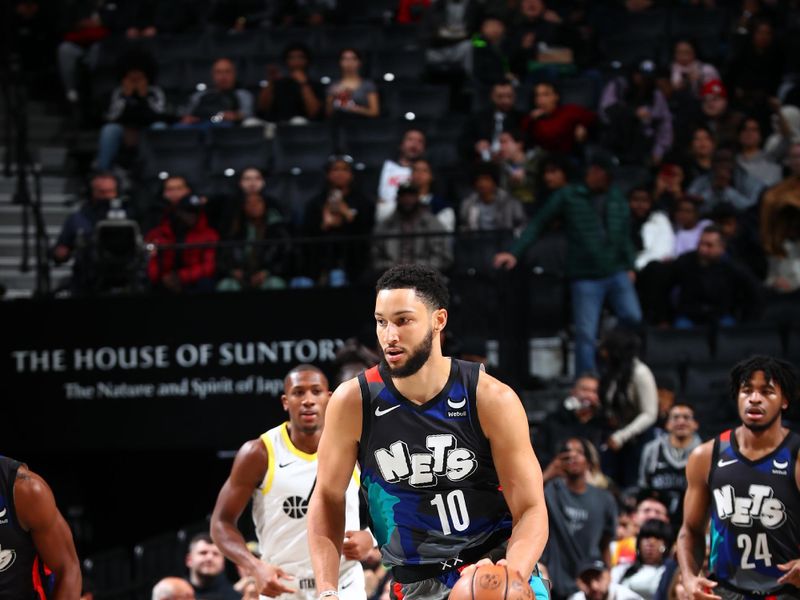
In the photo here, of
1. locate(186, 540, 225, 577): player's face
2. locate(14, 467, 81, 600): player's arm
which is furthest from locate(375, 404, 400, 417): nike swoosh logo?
locate(186, 540, 225, 577): player's face

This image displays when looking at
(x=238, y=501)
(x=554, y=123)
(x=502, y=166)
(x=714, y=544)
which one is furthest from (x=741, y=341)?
(x=238, y=501)

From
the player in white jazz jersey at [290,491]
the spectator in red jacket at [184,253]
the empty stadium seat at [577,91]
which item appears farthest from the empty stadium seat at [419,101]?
the player in white jazz jersey at [290,491]

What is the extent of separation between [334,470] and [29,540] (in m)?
Answer: 1.46

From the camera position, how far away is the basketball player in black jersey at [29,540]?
6.35 m

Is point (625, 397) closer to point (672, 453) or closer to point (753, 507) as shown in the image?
point (672, 453)

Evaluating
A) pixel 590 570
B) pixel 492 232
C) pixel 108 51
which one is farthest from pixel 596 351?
pixel 108 51

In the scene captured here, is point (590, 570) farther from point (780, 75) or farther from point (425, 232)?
point (780, 75)

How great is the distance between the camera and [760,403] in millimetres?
7492

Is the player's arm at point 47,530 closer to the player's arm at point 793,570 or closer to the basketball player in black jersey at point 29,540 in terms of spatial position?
the basketball player in black jersey at point 29,540

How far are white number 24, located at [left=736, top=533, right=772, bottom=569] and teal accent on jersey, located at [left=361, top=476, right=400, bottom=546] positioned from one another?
2.33 meters

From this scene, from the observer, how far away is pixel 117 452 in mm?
14250

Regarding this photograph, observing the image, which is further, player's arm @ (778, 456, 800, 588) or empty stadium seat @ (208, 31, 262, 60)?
empty stadium seat @ (208, 31, 262, 60)

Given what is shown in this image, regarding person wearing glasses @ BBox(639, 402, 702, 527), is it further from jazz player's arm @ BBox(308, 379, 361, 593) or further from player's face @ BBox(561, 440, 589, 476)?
jazz player's arm @ BBox(308, 379, 361, 593)

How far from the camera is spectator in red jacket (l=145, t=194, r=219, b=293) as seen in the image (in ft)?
44.0
